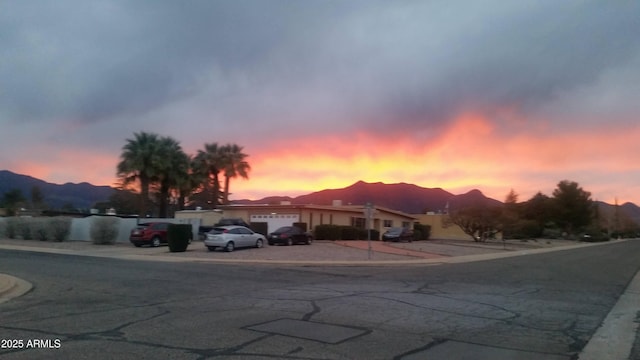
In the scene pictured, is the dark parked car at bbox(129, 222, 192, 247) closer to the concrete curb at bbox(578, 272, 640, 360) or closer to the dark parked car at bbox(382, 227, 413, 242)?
the dark parked car at bbox(382, 227, 413, 242)

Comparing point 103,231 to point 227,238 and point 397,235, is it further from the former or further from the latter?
point 397,235

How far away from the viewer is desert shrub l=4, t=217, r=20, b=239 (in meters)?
44.0

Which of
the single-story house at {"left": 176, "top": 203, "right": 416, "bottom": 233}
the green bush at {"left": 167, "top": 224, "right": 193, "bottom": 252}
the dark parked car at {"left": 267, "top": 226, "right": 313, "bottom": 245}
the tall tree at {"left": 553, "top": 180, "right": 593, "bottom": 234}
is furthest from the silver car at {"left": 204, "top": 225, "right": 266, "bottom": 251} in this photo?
the tall tree at {"left": 553, "top": 180, "right": 593, "bottom": 234}

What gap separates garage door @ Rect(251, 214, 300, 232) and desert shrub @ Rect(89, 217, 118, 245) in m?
13.3

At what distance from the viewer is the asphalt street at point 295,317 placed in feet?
26.3

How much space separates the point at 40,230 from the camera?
42.0 m

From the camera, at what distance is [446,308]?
1230 cm

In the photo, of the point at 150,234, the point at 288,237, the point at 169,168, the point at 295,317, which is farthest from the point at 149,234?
the point at 295,317

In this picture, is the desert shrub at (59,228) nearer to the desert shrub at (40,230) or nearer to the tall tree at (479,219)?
the desert shrub at (40,230)

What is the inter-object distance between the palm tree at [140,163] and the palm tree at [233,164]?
43.0ft

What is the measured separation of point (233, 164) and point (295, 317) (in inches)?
2224

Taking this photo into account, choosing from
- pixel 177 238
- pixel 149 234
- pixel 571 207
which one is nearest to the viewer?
pixel 177 238

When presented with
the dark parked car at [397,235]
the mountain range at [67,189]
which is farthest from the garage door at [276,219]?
the mountain range at [67,189]

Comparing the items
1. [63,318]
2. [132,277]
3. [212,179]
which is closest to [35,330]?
[63,318]
